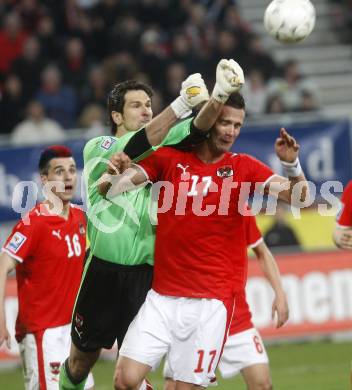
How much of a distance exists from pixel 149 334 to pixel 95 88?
28.7ft

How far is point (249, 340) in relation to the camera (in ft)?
26.2

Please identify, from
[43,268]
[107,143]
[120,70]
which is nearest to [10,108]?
[120,70]

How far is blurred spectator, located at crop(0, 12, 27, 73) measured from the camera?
15.7 meters

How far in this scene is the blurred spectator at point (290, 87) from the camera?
53.6 ft

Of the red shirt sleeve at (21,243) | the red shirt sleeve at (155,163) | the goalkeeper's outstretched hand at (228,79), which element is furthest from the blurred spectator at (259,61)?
the goalkeeper's outstretched hand at (228,79)

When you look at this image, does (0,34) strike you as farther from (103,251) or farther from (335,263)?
(103,251)

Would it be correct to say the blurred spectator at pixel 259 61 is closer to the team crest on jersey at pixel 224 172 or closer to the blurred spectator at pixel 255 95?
the blurred spectator at pixel 255 95

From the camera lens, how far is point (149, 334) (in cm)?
691

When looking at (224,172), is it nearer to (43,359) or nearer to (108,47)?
(43,359)

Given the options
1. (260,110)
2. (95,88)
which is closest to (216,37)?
(260,110)

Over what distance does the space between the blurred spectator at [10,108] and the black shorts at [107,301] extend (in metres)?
7.59

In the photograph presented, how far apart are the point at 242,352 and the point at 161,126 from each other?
2.26 meters

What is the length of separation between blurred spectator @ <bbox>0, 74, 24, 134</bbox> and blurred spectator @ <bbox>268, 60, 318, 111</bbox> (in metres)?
3.86

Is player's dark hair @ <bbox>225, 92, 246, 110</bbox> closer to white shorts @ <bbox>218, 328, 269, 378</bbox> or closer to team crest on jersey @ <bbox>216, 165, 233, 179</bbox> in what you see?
team crest on jersey @ <bbox>216, 165, 233, 179</bbox>
